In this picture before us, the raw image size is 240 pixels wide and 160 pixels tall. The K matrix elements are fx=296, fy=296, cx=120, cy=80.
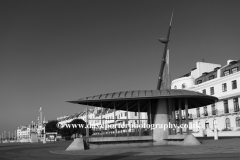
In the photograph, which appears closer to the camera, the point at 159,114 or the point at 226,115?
the point at 159,114

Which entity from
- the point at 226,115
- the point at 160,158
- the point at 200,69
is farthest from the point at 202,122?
the point at 160,158

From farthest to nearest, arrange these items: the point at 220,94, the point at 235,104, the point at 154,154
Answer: the point at 220,94 < the point at 235,104 < the point at 154,154

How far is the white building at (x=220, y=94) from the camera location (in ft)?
172

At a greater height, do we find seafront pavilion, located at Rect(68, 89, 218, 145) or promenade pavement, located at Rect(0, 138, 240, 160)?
seafront pavilion, located at Rect(68, 89, 218, 145)

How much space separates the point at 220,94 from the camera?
56.6 metres

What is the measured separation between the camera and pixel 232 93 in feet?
175

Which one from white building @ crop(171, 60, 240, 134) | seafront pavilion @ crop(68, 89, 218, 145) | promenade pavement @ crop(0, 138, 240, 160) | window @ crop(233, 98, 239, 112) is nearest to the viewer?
promenade pavement @ crop(0, 138, 240, 160)

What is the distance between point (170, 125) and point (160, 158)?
10958 mm

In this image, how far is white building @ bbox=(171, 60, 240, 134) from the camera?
52375mm

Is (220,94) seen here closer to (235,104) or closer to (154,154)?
(235,104)

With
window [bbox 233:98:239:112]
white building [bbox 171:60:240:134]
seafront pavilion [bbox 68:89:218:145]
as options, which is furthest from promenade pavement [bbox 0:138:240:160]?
white building [bbox 171:60:240:134]

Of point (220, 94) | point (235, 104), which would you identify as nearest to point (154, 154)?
point (235, 104)

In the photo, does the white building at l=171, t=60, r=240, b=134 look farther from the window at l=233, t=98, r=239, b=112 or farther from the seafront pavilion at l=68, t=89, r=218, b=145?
the seafront pavilion at l=68, t=89, r=218, b=145

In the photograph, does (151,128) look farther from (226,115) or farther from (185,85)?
(185,85)
